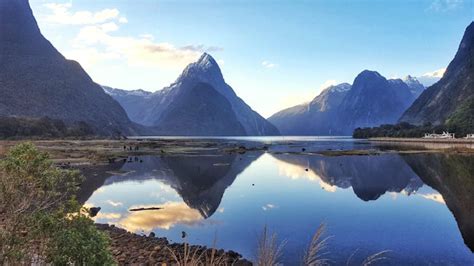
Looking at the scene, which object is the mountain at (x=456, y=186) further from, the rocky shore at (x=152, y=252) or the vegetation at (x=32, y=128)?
the vegetation at (x=32, y=128)

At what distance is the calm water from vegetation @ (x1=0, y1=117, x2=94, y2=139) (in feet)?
281

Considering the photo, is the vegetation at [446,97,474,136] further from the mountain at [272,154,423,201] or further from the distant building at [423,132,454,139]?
the mountain at [272,154,423,201]

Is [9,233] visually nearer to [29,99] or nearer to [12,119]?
[12,119]

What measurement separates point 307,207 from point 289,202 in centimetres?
254

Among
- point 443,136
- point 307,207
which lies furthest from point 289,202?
point 443,136

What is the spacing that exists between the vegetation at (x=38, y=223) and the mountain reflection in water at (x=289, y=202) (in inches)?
388

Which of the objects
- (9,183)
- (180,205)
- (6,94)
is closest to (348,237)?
(180,205)

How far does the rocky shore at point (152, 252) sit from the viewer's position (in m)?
15.1

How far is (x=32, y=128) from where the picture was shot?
12950 centimetres

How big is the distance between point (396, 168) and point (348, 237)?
4137 cm

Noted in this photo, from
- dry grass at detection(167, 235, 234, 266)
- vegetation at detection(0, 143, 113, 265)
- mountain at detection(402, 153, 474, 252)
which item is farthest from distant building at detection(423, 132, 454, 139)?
vegetation at detection(0, 143, 113, 265)

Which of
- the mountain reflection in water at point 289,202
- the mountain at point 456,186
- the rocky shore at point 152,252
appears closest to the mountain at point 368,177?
the mountain reflection in water at point 289,202

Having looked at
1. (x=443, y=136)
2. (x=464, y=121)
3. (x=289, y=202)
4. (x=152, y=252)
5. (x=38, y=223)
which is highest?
(x=464, y=121)

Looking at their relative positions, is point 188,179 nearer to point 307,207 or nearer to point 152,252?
point 307,207
